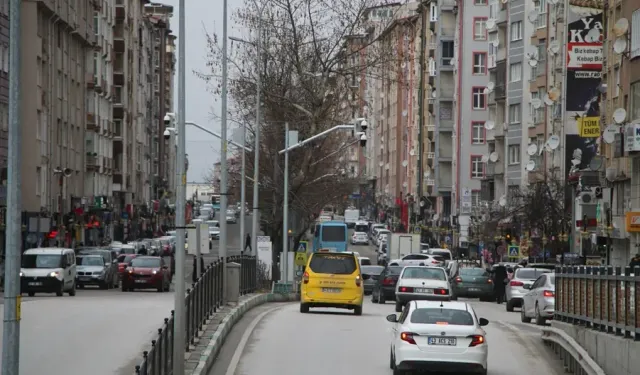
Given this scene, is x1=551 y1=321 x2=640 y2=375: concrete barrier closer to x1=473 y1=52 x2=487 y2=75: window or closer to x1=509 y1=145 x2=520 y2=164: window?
x1=509 y1=145 x2=520 y2=164: window

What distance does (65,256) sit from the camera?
171ft

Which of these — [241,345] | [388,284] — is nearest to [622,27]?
[388,284]

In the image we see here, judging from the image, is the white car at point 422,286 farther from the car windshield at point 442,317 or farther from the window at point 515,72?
the window at point 515,72

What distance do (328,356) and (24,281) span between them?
2718 cm

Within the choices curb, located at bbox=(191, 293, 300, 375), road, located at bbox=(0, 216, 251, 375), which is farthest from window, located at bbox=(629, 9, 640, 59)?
road, located at bbox=(0, 216, 251, 375)

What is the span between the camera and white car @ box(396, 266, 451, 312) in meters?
41.4

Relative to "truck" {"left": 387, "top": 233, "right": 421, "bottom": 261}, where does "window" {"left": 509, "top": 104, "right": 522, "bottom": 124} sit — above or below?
above

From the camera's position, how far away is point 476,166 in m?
115

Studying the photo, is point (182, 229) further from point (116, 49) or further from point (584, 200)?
point (116, 49)

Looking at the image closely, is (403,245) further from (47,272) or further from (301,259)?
(47,272)

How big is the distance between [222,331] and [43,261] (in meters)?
25.2

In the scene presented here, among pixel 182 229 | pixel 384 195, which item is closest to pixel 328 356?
pixel 182 229

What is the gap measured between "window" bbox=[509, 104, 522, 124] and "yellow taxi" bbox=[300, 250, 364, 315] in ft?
176

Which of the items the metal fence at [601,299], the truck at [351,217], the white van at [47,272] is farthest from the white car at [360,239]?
the metal fence at [601,299]
